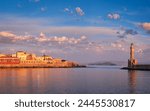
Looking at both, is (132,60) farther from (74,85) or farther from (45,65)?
(74,85)

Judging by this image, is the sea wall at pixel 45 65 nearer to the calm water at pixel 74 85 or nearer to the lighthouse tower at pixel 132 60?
the lighthouse tower at pixel 132 60

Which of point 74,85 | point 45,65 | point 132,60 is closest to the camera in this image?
point 74,85

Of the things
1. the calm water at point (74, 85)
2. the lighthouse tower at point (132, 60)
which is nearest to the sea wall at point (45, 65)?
the lighthouse tower at point (132, 60)

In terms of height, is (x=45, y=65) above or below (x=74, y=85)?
below

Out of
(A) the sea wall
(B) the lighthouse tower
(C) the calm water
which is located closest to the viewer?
(C) the calm water

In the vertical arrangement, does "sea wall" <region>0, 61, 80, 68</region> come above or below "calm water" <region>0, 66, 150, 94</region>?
below

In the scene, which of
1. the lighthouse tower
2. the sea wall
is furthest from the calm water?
the sea wall

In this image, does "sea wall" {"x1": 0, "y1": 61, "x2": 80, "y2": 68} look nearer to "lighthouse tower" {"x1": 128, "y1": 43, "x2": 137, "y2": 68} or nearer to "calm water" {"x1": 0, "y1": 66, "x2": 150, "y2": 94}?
"lighthouse tower" {"x1": 128, "y1": 43, "x2": 137, "y2": 68}

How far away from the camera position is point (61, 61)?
324ft

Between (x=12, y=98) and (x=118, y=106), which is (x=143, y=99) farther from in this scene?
(x=12, y=98)

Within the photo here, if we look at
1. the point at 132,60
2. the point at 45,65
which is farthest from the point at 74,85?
the point at 45,65

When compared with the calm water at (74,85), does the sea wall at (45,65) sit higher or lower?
lower

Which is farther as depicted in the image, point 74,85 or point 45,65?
point 45,65

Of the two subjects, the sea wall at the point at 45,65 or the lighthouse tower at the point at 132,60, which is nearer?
the lighthouse tower at the point at 132,60
